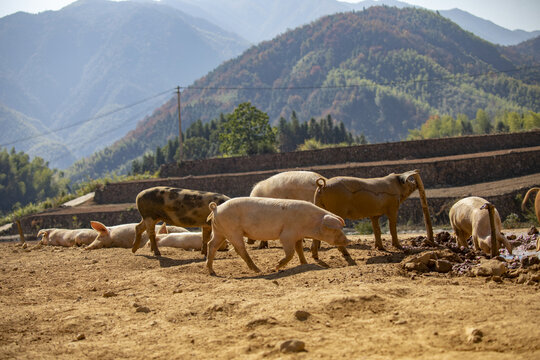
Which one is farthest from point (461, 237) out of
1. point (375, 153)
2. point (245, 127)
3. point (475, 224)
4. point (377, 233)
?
point (245, 127)

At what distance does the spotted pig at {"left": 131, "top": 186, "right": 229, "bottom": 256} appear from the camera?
1296 centimetres

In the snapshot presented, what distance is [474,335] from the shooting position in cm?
534

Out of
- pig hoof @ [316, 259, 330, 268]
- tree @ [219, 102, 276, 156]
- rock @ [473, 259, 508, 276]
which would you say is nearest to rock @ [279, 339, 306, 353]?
rock @ [473, 259, 508, 276]

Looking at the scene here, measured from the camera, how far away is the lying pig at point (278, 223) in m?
9.50

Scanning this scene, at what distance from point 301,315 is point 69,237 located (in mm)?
13665

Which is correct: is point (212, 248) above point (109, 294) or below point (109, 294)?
above

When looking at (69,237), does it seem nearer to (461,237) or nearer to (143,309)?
(143,309)

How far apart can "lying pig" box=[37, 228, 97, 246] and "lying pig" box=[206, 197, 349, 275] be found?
8.81 meters

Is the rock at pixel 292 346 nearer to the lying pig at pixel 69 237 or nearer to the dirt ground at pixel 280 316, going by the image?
the dirt ground at pixel 280 316

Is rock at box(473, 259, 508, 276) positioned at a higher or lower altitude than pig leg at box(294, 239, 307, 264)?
lower

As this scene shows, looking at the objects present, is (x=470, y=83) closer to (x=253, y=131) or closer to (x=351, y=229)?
(x=253, y=131)

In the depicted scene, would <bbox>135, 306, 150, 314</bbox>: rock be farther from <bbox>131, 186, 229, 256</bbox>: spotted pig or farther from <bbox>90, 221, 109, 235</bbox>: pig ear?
<bbox>90, 221, 109, 235</bbox>: pig ear

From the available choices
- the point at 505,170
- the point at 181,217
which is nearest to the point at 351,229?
the point at 505,170

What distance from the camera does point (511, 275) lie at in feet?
25.9
